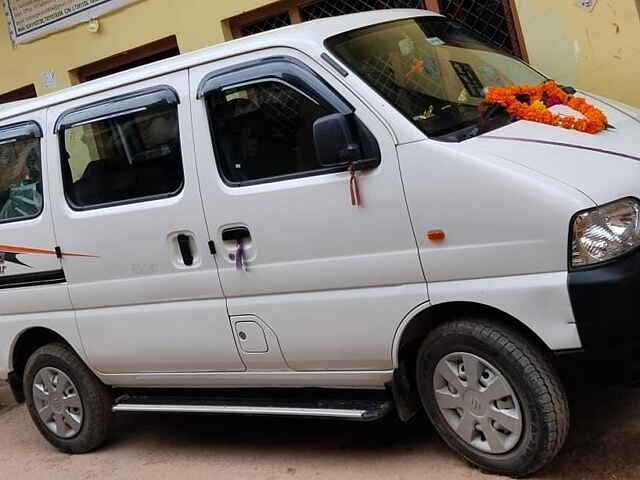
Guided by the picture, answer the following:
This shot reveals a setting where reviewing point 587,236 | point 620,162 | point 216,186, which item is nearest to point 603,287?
point 587,236

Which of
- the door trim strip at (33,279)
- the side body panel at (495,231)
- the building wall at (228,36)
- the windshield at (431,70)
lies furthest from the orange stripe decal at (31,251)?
the building wall at (228,36)

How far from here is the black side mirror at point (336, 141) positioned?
4309mm

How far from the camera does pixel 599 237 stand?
390cm

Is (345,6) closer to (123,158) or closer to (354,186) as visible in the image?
(123,158)

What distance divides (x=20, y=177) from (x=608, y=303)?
373cm

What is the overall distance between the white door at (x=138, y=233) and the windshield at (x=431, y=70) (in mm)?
999

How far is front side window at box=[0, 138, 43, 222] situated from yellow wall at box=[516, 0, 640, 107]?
3.76m

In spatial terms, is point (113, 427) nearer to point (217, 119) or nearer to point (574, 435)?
point (217, 119)

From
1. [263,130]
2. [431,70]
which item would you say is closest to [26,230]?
[263,130]

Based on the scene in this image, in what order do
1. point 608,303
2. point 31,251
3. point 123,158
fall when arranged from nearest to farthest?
point 608,303, point 123,158, point 31,251

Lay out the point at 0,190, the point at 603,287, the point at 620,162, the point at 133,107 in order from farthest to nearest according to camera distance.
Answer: the point at 0,190 < the point at 133,107 < the point at 620,162 < the point at 603,287

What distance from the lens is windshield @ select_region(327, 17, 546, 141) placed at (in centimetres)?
450

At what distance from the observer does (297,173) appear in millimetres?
4641

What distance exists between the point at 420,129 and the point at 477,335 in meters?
0.95
